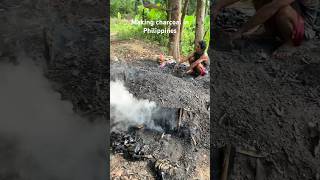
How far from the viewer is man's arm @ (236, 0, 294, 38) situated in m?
2.92

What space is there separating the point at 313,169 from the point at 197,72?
3.10 feet

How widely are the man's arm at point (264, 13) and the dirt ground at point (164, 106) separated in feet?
1.54

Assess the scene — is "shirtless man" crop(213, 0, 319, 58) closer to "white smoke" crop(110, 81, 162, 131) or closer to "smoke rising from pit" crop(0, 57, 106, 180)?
"white smoke" crop(110, 81, 162, 131)

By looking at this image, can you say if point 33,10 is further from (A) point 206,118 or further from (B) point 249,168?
(B) point 249,168

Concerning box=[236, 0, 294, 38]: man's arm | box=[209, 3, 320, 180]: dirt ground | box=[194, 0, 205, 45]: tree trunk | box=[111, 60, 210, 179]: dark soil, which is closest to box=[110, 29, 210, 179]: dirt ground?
A: box=[111, 60, 210, 179]: dark soil

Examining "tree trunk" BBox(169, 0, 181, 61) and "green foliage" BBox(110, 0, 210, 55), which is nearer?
"green foliage" BBox(110, 0, 210, 55)

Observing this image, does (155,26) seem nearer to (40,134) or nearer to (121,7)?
(121,7)

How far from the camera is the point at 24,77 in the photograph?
297 cm

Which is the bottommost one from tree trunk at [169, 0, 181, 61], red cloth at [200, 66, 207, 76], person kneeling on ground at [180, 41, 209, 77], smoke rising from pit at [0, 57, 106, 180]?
smoke rising from pit at [0, 57, 106, 180]

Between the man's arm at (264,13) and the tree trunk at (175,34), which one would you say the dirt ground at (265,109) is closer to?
the man's arm at (264,13)

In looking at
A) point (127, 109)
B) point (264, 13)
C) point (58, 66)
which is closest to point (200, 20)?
point (264, 13)

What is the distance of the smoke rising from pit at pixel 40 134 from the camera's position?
9.52 feet

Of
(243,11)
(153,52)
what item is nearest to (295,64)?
(243,11)

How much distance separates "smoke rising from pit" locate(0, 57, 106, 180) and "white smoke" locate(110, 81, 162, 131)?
0.56 ft
